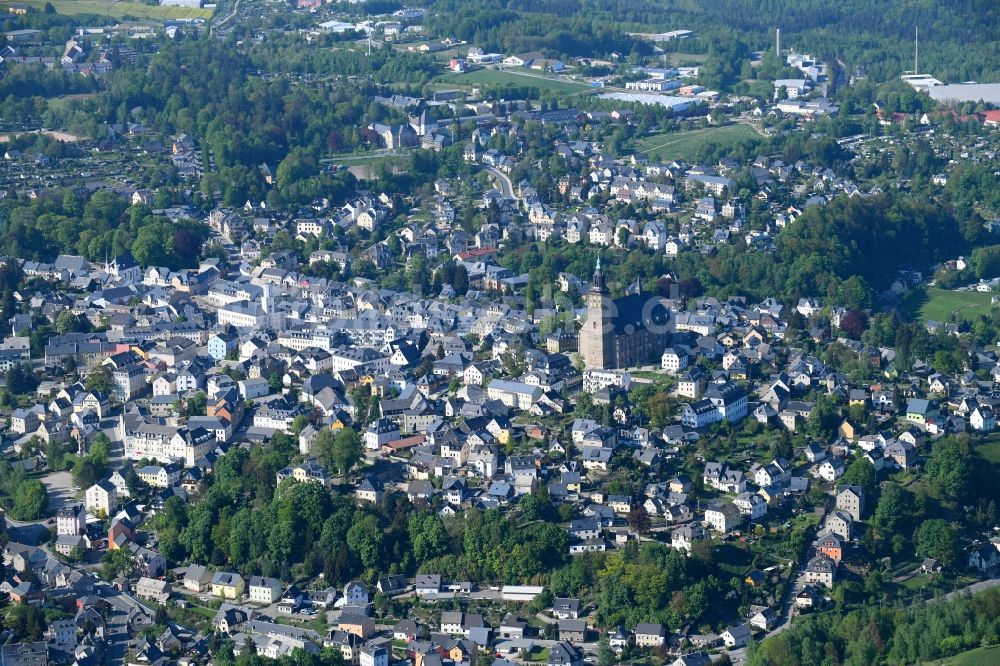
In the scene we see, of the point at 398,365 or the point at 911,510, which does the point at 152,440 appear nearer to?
the point at 398,365

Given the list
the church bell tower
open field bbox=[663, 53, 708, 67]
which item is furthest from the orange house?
open field bbox=[663, 53, 708, 67]

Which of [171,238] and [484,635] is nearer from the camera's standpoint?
[484,635]

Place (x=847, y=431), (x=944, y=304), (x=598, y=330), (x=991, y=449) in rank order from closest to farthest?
(x=991, y=449) < (x=847, y=431) < (x=598, y=330) < (x=944, y=304)

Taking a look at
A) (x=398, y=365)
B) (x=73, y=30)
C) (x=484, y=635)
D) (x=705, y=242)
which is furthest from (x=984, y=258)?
(x=73, y=30)

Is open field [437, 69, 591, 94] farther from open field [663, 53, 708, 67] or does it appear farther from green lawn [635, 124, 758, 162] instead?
green lawn [635, 124, 758, 162]

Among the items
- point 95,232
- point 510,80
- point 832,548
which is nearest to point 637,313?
point 832,548

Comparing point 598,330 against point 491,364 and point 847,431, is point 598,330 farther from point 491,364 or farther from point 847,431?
point 847,431
